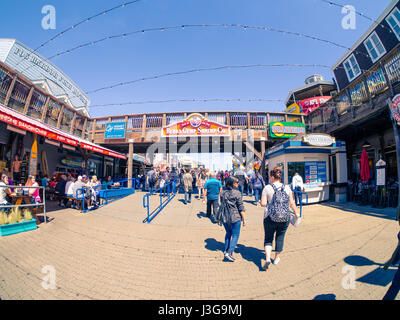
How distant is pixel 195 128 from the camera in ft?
33.4

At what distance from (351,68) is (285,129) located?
390 inches

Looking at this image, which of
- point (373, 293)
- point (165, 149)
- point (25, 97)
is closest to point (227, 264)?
point (373, 293)

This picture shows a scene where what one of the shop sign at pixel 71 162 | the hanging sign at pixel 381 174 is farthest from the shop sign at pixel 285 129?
the shop sign at pixel 71 162

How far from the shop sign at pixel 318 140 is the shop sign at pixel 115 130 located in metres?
11.3

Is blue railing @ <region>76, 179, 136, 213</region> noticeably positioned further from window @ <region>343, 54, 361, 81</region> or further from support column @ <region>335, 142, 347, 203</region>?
window @ <region>343, 54, 361, 81</region>

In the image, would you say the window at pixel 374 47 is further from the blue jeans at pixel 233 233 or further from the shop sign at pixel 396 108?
the blue jeans at pixel 233 233

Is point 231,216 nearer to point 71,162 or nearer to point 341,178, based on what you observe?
point 341,178

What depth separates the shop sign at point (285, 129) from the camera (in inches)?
396

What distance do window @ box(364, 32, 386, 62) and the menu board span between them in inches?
407

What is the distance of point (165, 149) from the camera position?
1230 cm

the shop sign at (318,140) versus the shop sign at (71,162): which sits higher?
the shop sign at (318,140)

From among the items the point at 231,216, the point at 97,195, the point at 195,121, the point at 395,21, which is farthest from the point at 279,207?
the point at 395,21

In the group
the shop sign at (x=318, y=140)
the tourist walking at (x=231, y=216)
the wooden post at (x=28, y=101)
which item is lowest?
the tourist walking at (x=231, y=216)

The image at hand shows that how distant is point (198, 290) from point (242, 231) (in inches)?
103
